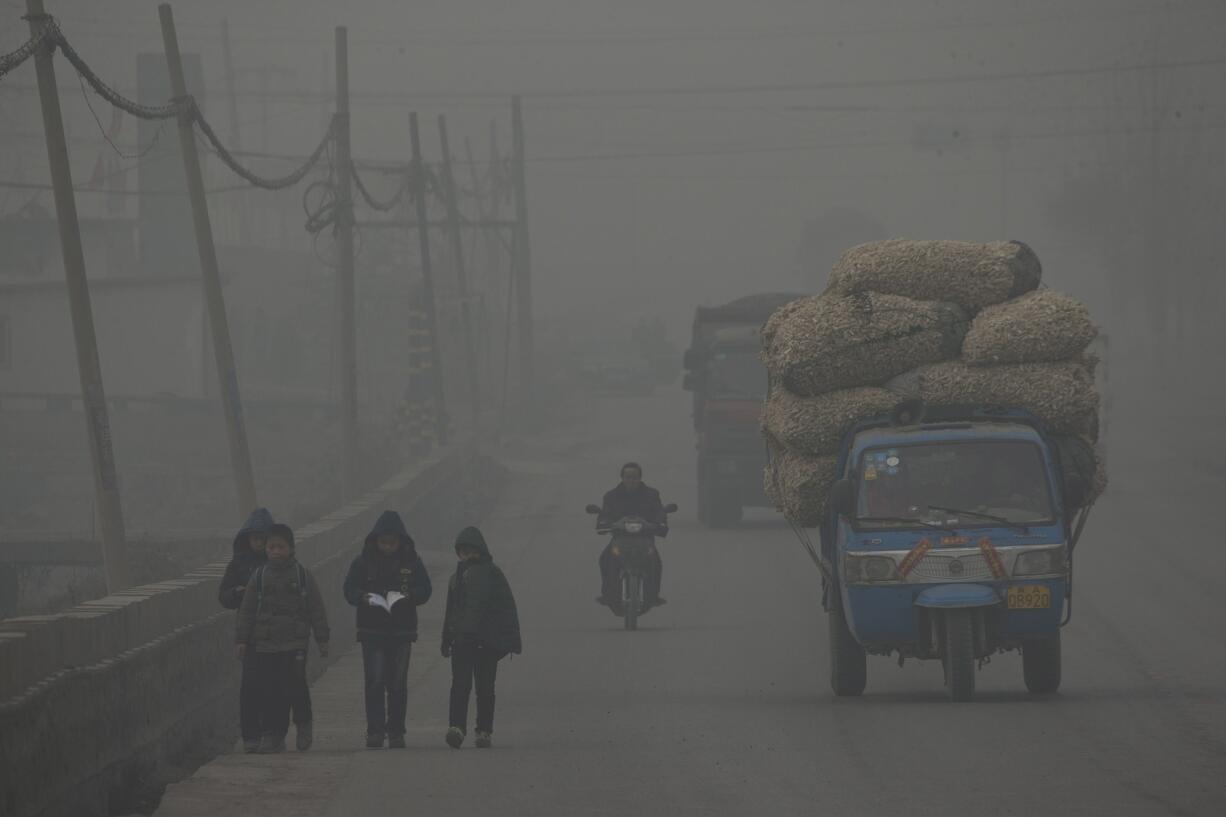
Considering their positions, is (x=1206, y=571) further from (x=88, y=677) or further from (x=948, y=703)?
(x=88, y=677)

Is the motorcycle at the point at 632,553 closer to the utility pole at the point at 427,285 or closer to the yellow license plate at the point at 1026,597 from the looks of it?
the yellow license plate at the point at 1026,597

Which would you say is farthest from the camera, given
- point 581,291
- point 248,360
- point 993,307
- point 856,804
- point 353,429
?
point 581,291

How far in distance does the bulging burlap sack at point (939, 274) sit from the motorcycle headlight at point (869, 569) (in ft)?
7.90

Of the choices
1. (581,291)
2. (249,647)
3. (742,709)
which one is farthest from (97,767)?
(581,291)

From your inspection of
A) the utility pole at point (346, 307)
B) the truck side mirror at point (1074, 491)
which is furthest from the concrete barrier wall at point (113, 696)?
the utility pole at point (346, 307)

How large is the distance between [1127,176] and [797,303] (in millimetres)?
75531

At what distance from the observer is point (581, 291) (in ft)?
584

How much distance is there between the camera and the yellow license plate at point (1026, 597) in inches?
533

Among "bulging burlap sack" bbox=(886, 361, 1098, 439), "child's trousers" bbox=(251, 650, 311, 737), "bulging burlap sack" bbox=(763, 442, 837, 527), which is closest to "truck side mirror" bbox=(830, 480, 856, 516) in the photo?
"bulging burlap sack" bbox=(763, 442, 837, 527)

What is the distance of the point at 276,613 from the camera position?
11.8 metres

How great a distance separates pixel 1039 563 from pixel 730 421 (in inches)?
711

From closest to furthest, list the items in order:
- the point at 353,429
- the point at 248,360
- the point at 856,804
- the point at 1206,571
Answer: the point at 856,804, the point at 1206,571, the point at 353,429, the point at 248,360

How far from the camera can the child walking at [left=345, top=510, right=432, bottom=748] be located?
12070mm

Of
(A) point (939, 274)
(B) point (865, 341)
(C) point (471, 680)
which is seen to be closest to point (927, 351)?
(B) point (865, 341)
